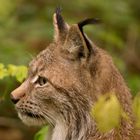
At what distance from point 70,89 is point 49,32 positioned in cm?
489

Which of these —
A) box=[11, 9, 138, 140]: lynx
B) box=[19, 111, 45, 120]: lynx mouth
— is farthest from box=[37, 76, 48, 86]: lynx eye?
box=[19, 111, 45, 120]: lynx mouth

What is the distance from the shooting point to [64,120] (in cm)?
621

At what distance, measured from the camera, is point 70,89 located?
19.9 ft

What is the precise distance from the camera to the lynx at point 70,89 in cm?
604

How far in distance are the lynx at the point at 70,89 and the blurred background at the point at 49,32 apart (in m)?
3.23

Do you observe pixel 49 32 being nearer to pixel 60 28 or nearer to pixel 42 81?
pixel 60 28

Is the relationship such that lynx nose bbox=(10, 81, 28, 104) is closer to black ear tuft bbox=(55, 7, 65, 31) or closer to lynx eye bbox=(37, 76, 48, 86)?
lynx eye bbox=(37, 76, 48, 86)

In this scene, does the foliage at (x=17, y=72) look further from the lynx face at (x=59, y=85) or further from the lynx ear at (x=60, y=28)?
the lynx ear at (x=60, y=28)

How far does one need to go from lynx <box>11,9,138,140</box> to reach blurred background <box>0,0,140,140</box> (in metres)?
3.23

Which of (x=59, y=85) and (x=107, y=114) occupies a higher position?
(x=107, y=114)

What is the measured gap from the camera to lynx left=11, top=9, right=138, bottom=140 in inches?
238

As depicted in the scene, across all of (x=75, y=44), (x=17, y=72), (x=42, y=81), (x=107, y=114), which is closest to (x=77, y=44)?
(x=75, y=44)

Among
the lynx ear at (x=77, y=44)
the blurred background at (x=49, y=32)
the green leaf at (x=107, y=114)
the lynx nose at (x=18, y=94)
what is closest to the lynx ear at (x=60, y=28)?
the lynx ear at (x=77, y=44)

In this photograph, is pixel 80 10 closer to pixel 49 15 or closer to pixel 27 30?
pixel 49 15
